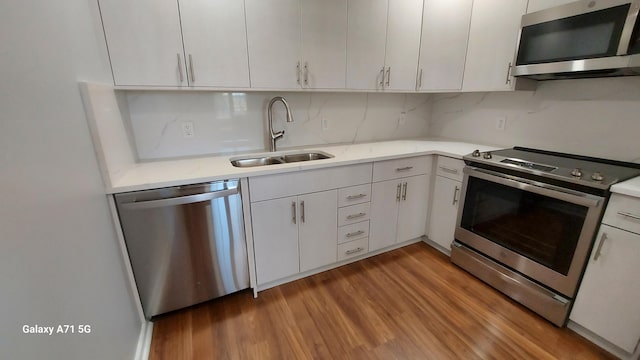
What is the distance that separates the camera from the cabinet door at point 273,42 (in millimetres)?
1685

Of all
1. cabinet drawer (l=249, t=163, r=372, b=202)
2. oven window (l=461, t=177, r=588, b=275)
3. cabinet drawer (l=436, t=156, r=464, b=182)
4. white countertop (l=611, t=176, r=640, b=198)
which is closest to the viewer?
white countertop (l=611, t=176, r=640, b=198)

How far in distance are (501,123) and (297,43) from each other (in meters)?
1.87

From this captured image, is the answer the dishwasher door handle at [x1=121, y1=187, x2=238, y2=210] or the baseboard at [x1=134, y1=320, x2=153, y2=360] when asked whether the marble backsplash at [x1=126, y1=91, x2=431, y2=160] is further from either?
the baseboard at [x1=134, y1=320, x2=153, y2=360]

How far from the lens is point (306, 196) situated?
179 centimetres

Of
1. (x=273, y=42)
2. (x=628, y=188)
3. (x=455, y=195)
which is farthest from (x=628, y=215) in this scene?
(x=273, y=42)

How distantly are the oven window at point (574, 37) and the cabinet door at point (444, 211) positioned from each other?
981mm

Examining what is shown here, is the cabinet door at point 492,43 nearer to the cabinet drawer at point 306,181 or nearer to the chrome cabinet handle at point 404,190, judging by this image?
the chrome cabinet handle at point 404,190

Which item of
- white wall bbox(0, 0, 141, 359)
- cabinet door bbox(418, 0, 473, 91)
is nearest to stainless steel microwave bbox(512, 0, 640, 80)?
cabinet door bbox(418, 0, 473, 91)

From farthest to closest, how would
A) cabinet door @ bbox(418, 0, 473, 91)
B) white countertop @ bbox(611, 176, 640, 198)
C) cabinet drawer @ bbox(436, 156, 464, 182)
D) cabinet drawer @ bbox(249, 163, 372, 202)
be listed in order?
1. cabinet door @ bbox(418, 0, 473, 91)
2. cabinet drawer @ bbox(436, 156, 464, 182)
3. cabinet drawer @ bbox(249, 163, 372, 202)
4. white countertop @ bbox(611, 176, 640, 198)

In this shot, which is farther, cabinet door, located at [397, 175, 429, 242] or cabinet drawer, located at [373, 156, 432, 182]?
cabinet door, located at [397, 175, 429, 242]

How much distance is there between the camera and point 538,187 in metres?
1.54

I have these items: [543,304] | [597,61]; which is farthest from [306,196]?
[597,61]

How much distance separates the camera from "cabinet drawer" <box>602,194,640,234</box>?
1.24 m

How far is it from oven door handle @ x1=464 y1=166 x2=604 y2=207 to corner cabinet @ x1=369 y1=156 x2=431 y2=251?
15.6 inches
